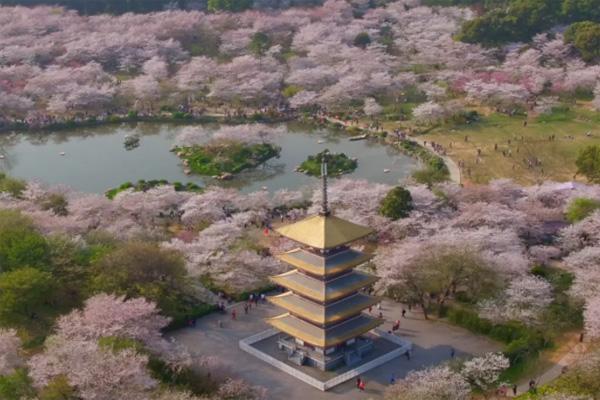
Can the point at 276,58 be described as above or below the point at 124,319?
above

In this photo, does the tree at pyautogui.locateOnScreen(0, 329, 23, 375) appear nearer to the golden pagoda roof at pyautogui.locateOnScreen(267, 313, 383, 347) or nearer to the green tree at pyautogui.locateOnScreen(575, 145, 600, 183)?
the golden pagoda roof at pyautogui.locateOnScreen(267, 313, 383, 347)

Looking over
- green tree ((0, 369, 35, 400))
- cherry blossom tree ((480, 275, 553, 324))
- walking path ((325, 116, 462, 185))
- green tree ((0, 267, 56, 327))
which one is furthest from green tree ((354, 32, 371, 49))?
green tree ((0, 369, 35, 400))

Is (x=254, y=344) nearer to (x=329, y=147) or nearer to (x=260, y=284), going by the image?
(x=260, y=284)

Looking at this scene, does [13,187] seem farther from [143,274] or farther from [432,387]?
[432,387]

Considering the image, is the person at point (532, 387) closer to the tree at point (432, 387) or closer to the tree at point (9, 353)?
the tree at point (432, 387)

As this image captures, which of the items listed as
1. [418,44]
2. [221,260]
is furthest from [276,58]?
[221,260]

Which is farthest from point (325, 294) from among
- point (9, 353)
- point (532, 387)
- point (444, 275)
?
point (9, 353)
